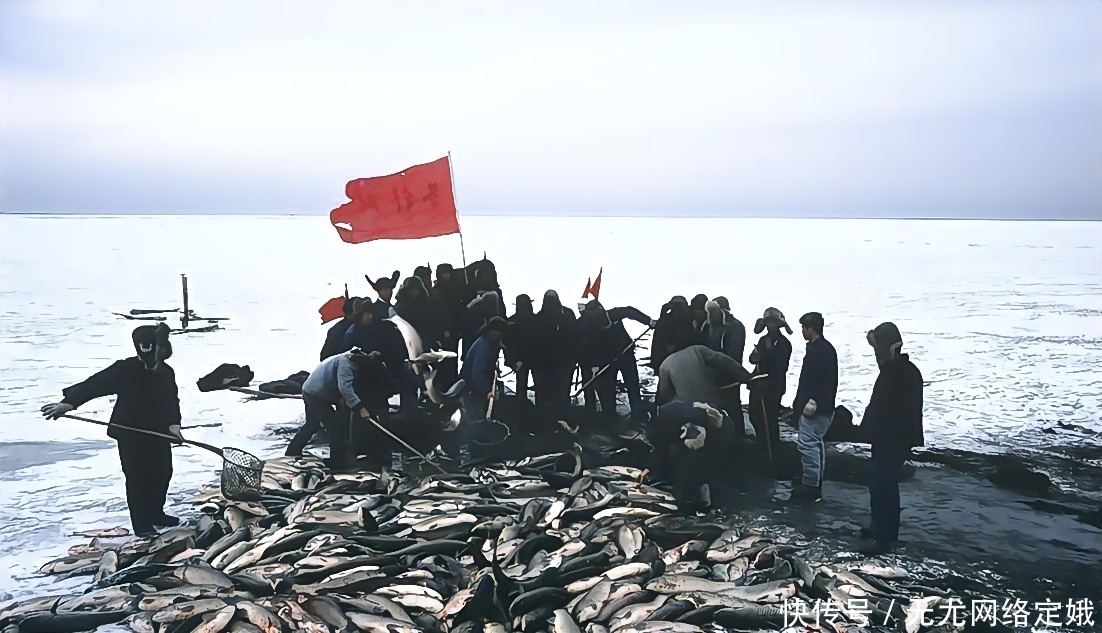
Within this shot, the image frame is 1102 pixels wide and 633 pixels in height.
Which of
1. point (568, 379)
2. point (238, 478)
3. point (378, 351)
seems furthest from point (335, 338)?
point (568, 379)

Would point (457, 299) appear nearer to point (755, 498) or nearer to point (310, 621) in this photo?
point (755, 498)

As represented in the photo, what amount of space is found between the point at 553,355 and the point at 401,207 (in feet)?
8.31

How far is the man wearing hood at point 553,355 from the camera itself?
1058 cm

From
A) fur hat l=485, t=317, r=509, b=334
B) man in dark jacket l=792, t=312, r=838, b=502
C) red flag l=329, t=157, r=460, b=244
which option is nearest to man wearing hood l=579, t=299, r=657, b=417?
fur hat l=485, t=317, r=509, b=334

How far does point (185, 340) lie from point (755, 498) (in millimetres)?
13782

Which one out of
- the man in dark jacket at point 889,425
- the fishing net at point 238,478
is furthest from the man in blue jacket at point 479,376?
the man in dark jacket at point 889,425

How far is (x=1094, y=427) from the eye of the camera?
12.3m

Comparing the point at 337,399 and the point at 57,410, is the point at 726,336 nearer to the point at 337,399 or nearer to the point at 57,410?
the point at 337,399

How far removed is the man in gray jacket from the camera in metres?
9.59

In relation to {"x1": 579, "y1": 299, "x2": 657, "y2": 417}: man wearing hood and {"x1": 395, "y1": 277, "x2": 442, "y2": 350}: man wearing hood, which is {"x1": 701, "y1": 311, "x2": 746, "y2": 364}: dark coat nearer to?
{"x1": 579, "y1": 299, "x2": 657, "y2": 417}: man wearing hood

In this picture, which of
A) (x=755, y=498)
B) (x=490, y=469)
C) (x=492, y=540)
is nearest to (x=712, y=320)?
(x=755, y=498)

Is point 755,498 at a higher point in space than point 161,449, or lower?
lower

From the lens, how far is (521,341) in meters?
10.6

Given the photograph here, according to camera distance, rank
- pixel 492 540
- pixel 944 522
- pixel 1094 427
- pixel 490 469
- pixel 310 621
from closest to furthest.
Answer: pixel 310 621, pixel 492 540, pixel 944 522, pixel 490 469, pixel 1094 427
